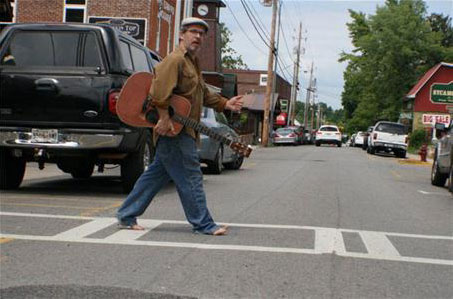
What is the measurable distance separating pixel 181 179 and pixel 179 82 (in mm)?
939

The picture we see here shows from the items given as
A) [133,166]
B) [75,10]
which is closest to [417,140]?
[75,10]

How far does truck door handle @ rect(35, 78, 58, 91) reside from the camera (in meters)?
8.95

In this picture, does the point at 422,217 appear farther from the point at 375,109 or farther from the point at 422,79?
the point at 375,109

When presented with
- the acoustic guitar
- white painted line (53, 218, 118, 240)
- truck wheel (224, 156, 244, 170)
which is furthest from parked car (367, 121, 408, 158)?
the acoustic guitar

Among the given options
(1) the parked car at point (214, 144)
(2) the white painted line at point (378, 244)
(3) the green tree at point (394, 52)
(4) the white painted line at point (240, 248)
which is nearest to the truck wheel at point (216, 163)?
(1) the parked car at point (214, 144)

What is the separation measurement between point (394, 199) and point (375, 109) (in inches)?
2123

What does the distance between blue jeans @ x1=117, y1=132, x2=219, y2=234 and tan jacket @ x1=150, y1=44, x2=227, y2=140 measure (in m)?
0.19

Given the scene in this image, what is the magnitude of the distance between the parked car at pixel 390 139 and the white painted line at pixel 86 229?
2768 cm

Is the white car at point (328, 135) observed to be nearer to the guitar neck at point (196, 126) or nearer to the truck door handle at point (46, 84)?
the truck door handle at point (46, 84)

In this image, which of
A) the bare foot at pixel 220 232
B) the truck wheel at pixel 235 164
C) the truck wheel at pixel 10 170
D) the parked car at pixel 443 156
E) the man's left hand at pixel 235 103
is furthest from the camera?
the truck wheel at pixel 235 164

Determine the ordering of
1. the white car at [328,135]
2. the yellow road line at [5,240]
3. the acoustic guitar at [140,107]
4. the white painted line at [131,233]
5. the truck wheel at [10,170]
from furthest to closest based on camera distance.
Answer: the white car at [328,135] < the truck wheel at [10,170] < the acoustic guitar at [140,107] < the white painted line at [131,233] < the yellow road line at [5,240]

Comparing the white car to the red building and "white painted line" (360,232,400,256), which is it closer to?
the red building

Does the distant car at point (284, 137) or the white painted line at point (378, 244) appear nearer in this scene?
the white painted line at point (378, 244)

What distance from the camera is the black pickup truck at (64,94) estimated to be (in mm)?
8930
